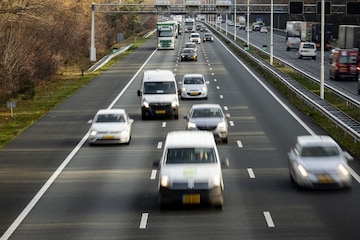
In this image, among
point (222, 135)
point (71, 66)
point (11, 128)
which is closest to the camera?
point (222, 135)

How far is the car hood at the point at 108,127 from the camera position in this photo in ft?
109

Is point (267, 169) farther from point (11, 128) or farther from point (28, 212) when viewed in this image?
point (11, 128)

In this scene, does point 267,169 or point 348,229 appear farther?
point 267,169

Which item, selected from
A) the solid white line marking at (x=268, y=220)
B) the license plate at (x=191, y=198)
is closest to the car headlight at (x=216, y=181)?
the license plate at (x=191, y=198)

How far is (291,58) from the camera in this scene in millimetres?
89812

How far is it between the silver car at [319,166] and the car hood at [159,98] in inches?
654

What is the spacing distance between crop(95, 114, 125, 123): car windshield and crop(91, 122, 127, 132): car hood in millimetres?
485

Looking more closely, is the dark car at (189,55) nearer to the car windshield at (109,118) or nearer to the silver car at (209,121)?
the silver car at (209,121)

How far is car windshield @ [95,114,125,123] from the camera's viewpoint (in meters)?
34.3

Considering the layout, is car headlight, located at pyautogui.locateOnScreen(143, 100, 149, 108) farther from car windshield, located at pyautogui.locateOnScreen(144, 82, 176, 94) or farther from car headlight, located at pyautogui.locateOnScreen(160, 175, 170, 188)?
car headlight, located at pyautogui.locateOnScreen(160, 175, 170, 188)

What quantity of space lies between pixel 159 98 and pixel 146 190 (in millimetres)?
16828

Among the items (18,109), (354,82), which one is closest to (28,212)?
(18,109)

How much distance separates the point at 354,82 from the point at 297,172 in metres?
40.3

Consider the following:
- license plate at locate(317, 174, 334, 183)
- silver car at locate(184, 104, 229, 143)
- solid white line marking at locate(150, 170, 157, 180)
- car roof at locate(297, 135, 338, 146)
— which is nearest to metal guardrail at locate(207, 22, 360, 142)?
silver car at locate(184, 104, 229, 143)
